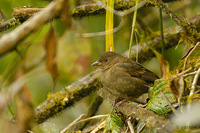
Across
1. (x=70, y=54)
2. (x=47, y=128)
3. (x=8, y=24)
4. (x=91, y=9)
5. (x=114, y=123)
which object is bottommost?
(x=114, y=123)

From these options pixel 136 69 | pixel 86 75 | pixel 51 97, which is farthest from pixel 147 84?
pixel 51 97

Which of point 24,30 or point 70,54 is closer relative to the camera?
point 24,30

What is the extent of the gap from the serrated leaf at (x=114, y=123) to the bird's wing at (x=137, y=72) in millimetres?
968

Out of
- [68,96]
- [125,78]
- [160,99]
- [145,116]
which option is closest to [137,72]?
[125,78]

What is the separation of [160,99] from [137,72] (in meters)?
1.32

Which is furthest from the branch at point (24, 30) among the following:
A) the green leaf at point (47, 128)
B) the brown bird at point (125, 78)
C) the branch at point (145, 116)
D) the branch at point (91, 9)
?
the branch at point (91, 9)

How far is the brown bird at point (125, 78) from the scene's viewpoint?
3844mm

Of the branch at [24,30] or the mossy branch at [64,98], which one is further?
the mossy branch at [64,98]

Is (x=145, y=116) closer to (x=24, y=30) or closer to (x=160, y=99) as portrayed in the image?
(x=160, y=99)

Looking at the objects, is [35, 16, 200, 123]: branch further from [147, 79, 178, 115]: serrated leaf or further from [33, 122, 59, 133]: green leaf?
[147, 79, 178, 115]: serrated leaf

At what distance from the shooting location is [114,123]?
311 centimetres

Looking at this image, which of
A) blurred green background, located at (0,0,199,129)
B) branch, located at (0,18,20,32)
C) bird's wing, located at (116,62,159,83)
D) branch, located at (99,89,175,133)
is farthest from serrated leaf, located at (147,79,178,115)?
branch, located at (0,18,20,32)

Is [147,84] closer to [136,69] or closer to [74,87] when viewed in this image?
[136,69]

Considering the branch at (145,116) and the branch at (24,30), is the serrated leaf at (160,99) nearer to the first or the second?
the branch at (145,116)
